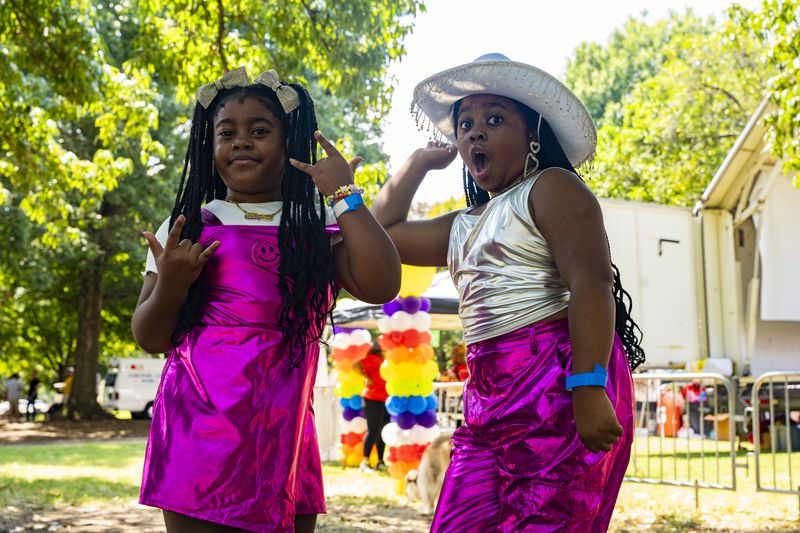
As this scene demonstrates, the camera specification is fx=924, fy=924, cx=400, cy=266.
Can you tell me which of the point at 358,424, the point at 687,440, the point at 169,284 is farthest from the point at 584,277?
the point at 358,424

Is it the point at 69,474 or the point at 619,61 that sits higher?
the point at 619,61

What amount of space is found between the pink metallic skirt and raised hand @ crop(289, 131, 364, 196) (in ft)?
1.97

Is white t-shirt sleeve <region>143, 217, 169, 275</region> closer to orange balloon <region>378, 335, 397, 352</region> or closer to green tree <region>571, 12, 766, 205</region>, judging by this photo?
orange balloon <region>378, 335, 397, 352</region>

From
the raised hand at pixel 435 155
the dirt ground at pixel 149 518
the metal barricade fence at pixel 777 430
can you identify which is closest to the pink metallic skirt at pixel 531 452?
the raised hand at pixel 435 155

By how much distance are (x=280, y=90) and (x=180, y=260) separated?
575mm

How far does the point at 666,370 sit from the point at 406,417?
3790mm

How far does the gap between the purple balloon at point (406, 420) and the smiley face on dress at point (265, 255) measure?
667 centimetres

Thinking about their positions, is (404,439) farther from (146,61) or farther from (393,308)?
(146,61)

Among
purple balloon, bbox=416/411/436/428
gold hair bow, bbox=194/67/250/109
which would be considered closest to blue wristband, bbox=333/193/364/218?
gold hair bow, bbox=194/67/250/109

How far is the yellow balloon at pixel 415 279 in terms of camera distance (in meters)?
8.71

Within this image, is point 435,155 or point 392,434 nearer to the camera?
point 435,155

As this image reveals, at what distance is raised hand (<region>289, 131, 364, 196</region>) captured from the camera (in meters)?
2.41

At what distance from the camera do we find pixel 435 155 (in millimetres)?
3008

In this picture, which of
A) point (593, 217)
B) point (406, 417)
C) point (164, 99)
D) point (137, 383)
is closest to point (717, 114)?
point (164, 99)
